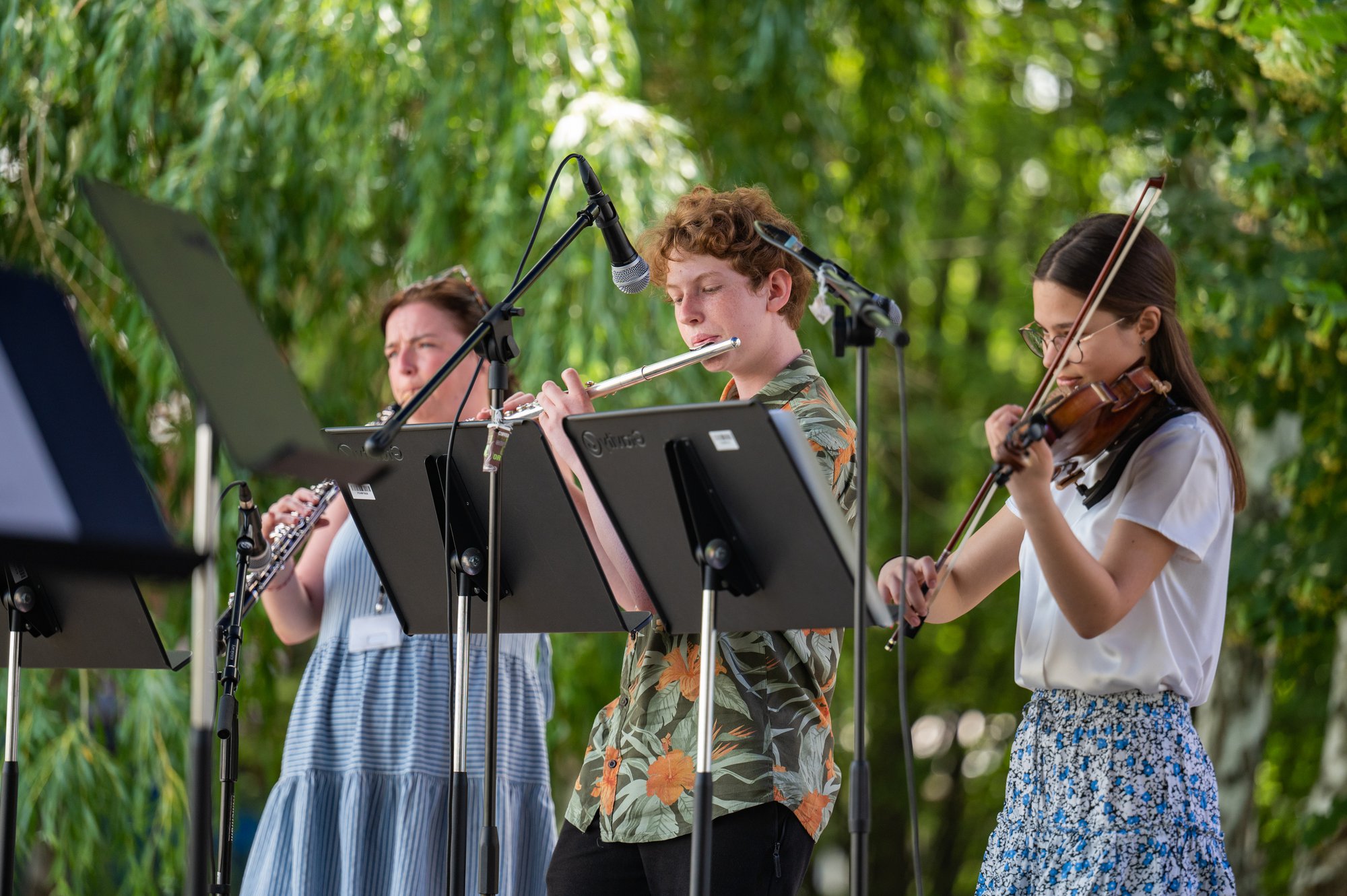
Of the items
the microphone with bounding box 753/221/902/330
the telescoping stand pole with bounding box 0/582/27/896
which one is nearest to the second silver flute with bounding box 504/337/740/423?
the microphone with bounding box 753/221/902/330

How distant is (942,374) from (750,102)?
201 inches

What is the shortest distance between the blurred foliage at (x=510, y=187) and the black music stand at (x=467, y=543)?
1.86 metres

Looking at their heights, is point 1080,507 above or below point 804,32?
below

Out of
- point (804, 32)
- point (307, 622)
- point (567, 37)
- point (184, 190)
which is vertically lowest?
point (307, 622)

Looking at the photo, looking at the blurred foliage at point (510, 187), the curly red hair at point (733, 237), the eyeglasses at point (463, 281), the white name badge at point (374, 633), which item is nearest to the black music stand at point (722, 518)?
the curly red hair at point (733, 237)

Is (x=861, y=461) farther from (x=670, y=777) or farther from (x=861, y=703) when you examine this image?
(x=670, y=777)

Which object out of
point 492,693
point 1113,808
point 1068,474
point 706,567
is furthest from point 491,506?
point 1113,808

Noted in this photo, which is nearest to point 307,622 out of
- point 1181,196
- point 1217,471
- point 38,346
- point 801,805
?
point 801,805

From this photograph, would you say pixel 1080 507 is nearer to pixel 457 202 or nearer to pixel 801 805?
pixel 801 805

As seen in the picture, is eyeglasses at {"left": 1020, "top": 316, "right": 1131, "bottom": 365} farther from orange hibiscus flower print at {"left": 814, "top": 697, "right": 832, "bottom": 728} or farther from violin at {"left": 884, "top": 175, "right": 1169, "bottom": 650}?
orange hibiscus flower print at {"left": 814, "top": 697, "right": 832, "bottom": 728}

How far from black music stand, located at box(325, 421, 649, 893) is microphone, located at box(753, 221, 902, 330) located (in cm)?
49

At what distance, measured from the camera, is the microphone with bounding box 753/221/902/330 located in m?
1.96

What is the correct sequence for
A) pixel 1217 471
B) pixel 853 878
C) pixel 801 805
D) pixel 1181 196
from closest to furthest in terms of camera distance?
pixel 853 878
pixel 1217 471
pixel 801 805
pixel 1181 196

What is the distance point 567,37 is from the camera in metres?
4.53
